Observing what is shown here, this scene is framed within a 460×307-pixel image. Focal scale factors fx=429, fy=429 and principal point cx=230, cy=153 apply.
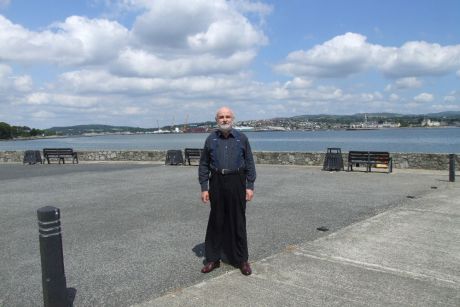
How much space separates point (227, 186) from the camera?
4.82 meters

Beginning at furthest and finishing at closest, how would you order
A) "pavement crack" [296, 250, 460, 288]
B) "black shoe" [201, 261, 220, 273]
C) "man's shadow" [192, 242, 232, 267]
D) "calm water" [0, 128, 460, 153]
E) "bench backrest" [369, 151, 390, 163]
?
"calm water" [0, 128, 460, 153] → "bench backrest" [369, 151, 390, 163] → "man's shadow" [192, 242, 232, 267] → "black shoe" [201, 261, 220, 273] → "pavement crack" [296, 250, 460, 288]

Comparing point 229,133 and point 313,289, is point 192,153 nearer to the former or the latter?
point 229,133

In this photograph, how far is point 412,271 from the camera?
4.82 meters

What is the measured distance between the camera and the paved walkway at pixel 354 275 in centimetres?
404

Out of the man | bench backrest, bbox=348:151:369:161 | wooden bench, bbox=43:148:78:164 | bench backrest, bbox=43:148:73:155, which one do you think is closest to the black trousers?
the man

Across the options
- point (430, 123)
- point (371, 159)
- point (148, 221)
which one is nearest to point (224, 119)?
point (148, 221)

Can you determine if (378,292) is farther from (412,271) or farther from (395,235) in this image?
(395,235)

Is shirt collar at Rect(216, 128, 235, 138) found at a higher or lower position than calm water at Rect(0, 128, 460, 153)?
higher

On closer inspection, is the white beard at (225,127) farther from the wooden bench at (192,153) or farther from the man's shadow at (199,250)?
the wooden bench at (192,153)

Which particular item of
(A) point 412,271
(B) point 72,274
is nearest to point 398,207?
(A) point 412,271

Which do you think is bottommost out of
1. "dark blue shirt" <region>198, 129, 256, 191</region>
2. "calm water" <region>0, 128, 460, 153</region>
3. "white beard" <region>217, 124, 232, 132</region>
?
"calm water" <region>0, 128, 460, 153</region>

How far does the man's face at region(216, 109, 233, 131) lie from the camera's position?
15.6ft

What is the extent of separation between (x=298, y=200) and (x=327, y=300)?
5.67 metres

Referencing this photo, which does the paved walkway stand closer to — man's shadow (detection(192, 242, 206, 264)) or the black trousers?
the black trousers
